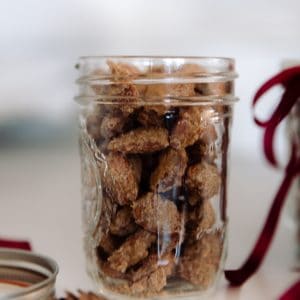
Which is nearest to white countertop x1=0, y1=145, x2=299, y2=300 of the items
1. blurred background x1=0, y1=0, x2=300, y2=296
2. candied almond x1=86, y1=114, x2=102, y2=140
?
blurred background x1=0, y1=0, x2=300, y2=296

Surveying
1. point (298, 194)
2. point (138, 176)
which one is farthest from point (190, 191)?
point (298, 194)

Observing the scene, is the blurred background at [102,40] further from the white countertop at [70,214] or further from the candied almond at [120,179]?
the candied almond at [120,179]

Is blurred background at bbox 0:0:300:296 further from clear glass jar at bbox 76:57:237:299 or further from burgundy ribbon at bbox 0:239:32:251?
clear glass jar at bbox 76:57:237:299

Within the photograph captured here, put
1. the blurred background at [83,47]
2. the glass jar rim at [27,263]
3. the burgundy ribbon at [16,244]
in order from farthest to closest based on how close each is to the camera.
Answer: the blurred background at [83,47], the burgundy ribbon at [16,244], the glass jar rim at [27,263]

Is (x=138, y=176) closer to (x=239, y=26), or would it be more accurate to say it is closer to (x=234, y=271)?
(x=234, y=271)

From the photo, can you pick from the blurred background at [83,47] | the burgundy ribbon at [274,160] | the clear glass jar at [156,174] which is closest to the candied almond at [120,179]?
the clear glass jar at [156,174]
